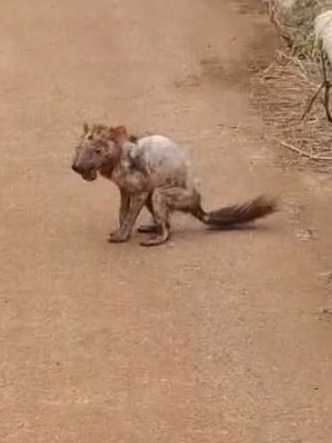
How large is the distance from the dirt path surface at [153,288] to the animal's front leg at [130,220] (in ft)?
0.16

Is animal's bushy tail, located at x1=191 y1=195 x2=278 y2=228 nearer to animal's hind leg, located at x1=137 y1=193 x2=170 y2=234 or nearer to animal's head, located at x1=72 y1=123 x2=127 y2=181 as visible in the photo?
animal's hind leg, located at x1=137 y1=193 x2=170 y2=234

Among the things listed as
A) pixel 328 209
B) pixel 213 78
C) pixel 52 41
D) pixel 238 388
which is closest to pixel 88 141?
pixel 328 209

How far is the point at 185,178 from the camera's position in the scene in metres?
6.31

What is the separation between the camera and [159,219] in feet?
20.5

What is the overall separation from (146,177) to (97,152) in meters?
0.23

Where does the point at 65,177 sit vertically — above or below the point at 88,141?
below

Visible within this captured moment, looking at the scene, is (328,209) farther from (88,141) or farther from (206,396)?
(206,396)

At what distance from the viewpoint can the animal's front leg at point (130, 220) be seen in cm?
624

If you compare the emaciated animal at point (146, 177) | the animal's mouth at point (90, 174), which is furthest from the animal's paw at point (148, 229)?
the animal's mouth at point (90, 174)

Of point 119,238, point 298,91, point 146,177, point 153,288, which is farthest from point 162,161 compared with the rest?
point 298,91

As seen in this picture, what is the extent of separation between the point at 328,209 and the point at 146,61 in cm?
280

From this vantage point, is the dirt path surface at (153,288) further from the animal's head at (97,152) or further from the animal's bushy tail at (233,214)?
the animal's head at (97,152)

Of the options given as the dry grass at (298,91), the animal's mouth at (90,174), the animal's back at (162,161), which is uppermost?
the animal's back at (162,161)

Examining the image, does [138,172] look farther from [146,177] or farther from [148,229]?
[148,229]
